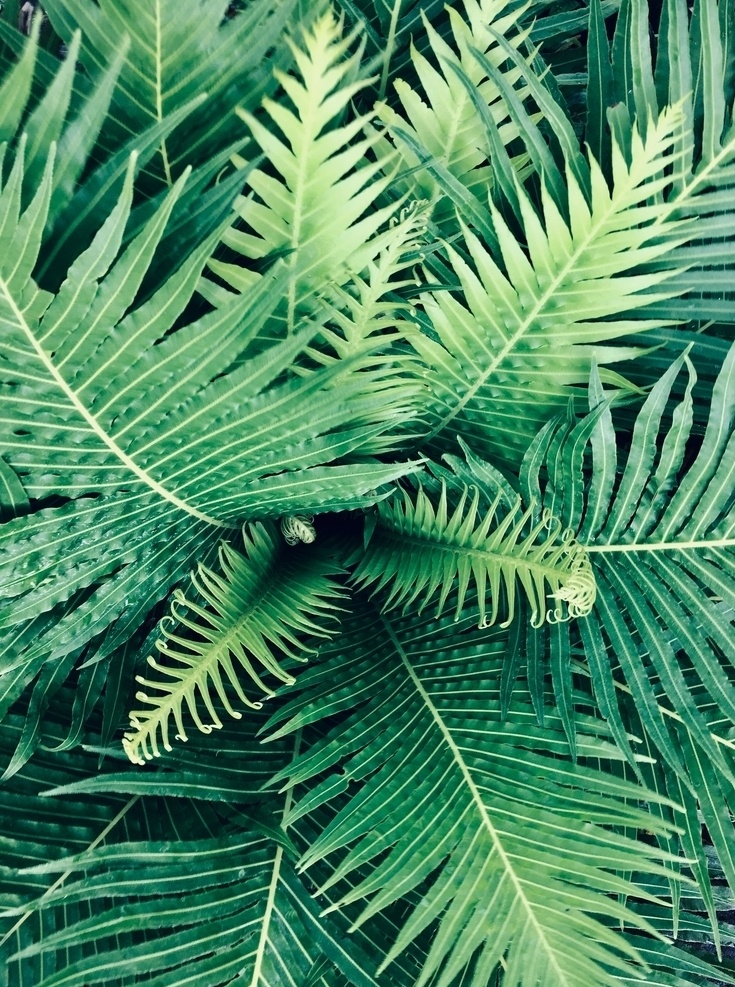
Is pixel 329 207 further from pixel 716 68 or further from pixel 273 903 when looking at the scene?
pixel 273 903

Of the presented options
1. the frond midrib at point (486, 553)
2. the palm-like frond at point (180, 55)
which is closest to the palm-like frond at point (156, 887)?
the frond midrib at point (486, 553)

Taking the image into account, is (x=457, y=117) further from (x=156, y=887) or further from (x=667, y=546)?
(x=156, y=887)

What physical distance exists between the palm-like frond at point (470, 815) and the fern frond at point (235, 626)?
0.09m

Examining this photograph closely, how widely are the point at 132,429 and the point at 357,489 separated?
7.4 inches

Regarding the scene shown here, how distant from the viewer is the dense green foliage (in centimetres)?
51

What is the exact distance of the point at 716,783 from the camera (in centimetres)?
69

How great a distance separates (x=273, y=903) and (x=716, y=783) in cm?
43

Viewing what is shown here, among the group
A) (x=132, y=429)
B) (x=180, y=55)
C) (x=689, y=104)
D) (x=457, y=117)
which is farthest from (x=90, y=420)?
(x=689, y=104)

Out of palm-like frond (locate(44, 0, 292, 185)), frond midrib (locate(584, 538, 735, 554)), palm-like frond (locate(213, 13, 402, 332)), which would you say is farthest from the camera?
frond midrib (locate(584, 538, 735, 554))

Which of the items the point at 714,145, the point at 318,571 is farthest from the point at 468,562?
the point at 714,145

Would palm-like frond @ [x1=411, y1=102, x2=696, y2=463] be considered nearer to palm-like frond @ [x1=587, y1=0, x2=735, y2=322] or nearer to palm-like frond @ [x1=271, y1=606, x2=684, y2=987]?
palm-like frond @ [x1=587, y1=0, x2=735, y2=322]

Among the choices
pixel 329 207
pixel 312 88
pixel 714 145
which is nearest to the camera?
pixel 312 88

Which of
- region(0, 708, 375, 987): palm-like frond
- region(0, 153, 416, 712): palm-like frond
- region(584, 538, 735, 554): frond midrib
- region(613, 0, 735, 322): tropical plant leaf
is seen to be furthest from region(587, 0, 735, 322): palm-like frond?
region(0, 708, 375, 987): palm-like frond

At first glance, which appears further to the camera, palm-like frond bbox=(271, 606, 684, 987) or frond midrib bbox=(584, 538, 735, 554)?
frond midrib bbox=(584, 538, 735, 554)
